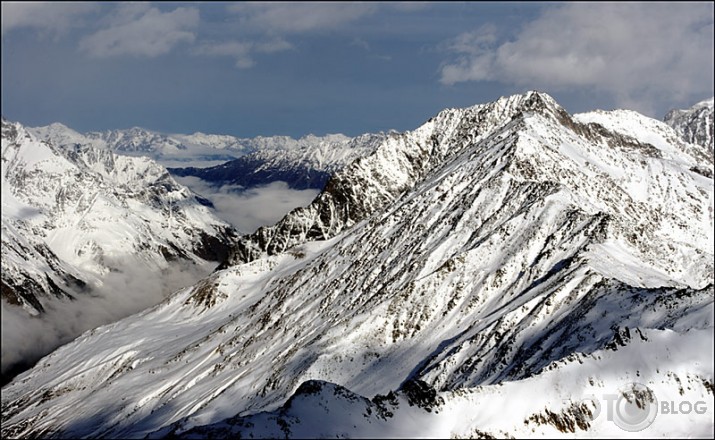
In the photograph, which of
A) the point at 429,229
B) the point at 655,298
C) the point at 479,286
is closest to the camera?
the point at 655,298

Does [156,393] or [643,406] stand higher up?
[643,406]

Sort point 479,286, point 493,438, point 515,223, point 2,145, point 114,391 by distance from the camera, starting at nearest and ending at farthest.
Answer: point 493,438, point 2,145, point 479,286, point 515,223, point 114,391

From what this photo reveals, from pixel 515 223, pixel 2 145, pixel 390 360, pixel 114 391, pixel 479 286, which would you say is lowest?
pixel 114 391

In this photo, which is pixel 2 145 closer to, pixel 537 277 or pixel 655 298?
pixel 655 298

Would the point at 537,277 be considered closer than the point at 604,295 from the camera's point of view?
No

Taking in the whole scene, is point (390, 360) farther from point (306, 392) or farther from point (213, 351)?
point (213, 351)

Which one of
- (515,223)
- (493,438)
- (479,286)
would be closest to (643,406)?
(493,438)
